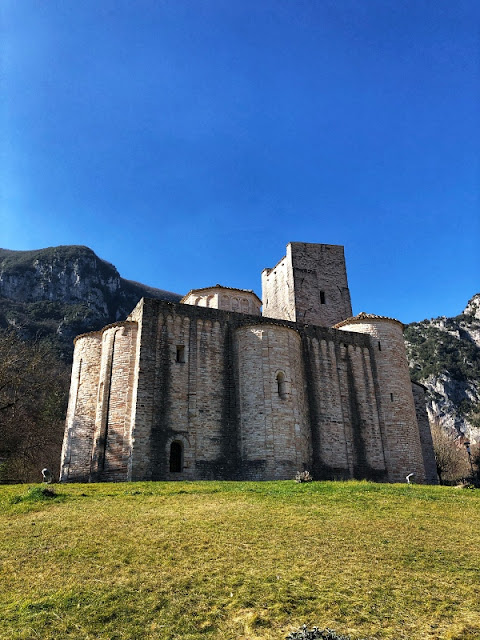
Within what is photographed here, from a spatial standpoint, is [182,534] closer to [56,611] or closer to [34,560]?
[34,560]

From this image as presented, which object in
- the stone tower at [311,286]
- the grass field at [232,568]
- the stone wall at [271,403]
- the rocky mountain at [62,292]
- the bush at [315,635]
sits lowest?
the bush at [315,635]

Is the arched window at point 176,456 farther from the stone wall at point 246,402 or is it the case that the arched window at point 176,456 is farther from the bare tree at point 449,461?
the bare tree at point 449,461

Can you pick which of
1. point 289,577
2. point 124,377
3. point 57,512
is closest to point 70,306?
point 124,377

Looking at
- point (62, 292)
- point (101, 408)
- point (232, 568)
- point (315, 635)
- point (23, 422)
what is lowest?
point (315, 635)

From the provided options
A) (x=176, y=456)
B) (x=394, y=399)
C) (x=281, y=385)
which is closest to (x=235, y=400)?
(x=281, y=385)

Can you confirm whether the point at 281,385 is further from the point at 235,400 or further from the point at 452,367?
the point at 452,367

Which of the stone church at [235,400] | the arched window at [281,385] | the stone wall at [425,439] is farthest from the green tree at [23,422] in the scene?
the stone wall at [425,439]

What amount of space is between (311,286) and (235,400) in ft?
44.5

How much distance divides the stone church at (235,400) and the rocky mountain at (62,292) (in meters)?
46.6

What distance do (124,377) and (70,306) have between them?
6330 centimetres

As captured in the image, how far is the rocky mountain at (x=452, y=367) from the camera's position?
7962 cm

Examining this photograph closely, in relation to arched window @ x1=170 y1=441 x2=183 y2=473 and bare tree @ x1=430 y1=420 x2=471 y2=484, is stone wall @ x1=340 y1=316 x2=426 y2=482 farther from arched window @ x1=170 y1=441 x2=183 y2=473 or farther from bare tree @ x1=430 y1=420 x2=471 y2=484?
bare tree @ x1=430 y1=420 x2=471 y2=484

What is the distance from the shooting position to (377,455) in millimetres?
26000

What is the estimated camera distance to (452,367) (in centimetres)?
8481
